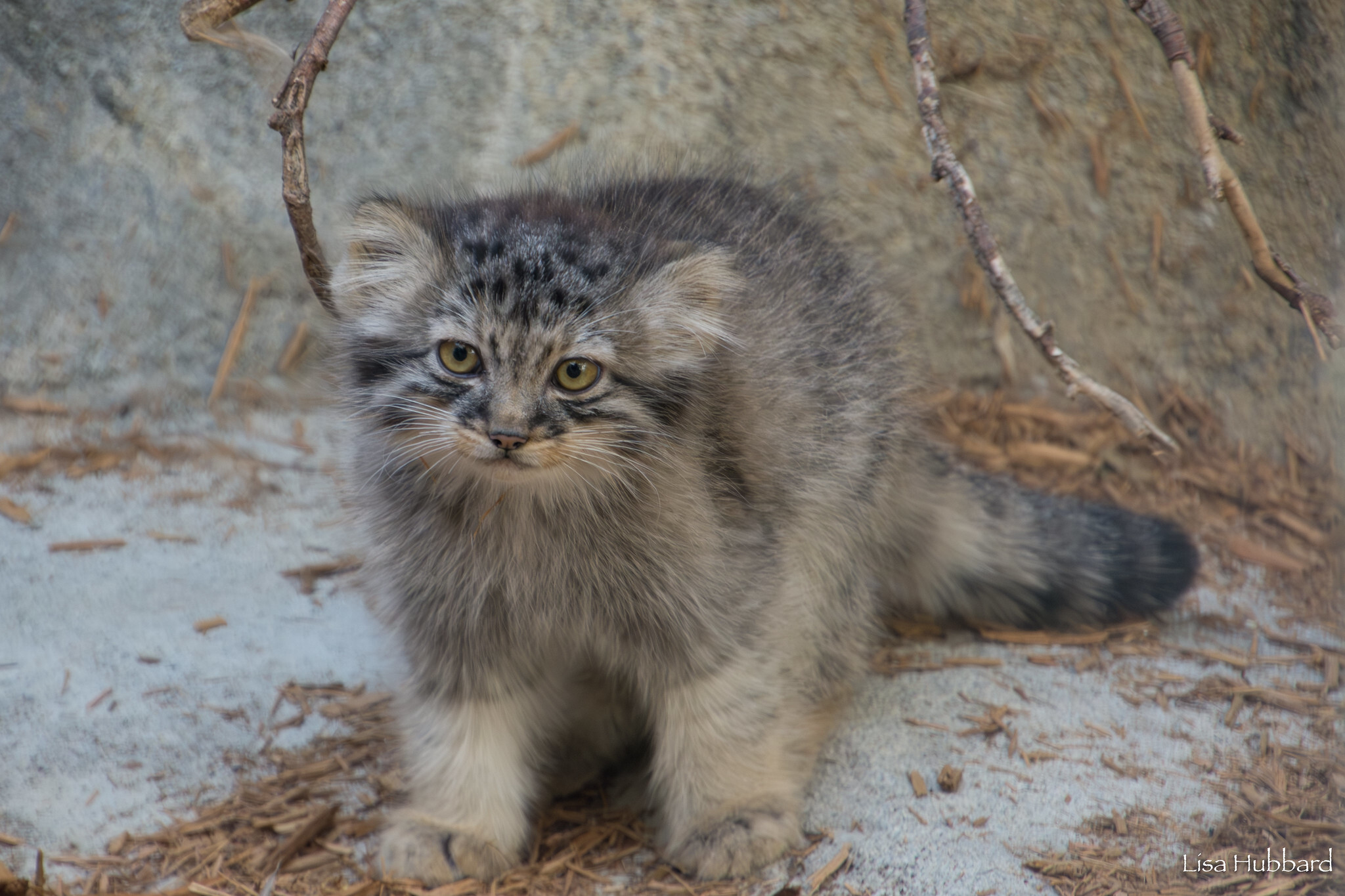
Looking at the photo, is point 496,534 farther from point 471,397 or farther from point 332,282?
point 332,282

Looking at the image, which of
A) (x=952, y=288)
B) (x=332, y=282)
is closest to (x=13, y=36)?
(x=332, y=282)

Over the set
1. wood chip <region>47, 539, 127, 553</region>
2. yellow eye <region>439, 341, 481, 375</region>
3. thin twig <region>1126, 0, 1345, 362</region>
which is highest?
thin twig <region>1126, 0, 1345, 362</region>

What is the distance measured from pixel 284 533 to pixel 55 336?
4.23 feet

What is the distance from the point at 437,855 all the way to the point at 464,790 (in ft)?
0.52

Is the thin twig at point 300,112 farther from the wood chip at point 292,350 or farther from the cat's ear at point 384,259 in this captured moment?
the wood chip at point 292,350

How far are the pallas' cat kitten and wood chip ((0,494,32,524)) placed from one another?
1.71 metres

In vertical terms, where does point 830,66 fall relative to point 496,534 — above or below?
above

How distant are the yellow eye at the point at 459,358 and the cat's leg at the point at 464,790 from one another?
849 mm

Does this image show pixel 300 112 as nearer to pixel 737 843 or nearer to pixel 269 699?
pixel 269 699

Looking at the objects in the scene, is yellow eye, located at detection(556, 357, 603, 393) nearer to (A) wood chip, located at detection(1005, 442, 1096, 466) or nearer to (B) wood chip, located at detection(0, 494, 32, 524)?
(B) wood chip, located at detection(0, 494, 32, 524)

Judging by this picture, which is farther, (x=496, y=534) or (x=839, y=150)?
(x=839, y=150)

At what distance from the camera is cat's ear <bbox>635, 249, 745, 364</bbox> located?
239cm

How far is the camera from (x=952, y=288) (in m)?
4.48

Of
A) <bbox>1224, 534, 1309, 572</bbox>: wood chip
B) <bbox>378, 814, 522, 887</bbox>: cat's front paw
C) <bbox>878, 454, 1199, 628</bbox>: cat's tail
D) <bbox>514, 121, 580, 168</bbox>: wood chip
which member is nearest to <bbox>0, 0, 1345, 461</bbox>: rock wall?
<bbox>514, 121, 580, 168</bbox>: wood chip
